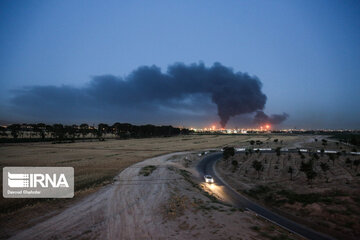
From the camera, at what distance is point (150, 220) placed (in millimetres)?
18031

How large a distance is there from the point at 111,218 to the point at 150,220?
3.74 meters

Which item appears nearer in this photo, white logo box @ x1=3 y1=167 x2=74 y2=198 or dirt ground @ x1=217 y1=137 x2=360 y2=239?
dirt ground @ x1=217 y1=137 x2=360 y2=239

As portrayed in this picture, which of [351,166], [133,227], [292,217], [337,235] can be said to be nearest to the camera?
[133,227]

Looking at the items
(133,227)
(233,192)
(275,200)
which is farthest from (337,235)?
(133,227)

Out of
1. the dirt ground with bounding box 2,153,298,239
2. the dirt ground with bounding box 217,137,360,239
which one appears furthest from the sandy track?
the dirt ground with bounding box 217,137,360,239

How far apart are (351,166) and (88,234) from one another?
59.1 meters

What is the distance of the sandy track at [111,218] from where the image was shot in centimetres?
1524

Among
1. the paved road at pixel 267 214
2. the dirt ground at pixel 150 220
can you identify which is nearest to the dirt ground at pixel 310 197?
the paved road at pixel 267 214

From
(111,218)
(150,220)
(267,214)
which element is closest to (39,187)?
(111,218)

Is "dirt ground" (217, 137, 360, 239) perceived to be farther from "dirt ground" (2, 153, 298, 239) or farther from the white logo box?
the white logo box

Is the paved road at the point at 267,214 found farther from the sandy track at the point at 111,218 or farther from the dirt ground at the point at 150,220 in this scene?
the sandy track at the point at 111,218

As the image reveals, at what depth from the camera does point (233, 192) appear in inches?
1233

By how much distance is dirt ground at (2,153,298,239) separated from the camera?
15.4m

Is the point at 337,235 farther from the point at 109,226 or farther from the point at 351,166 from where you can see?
the point at 351,166
